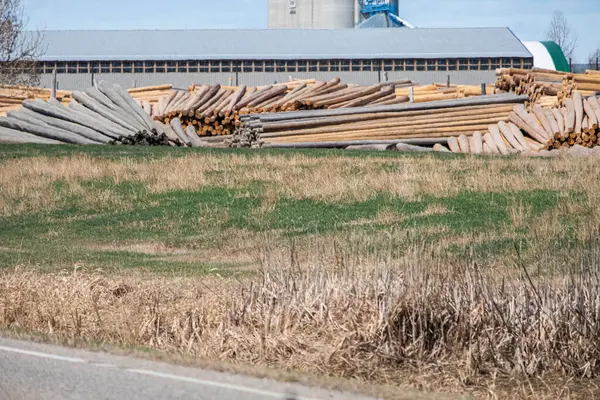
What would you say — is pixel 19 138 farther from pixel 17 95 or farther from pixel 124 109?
pixel 17 95

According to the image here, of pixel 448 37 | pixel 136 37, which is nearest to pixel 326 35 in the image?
pixel 448 37

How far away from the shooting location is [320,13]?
83.8 metres

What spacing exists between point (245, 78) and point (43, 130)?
3677 cm

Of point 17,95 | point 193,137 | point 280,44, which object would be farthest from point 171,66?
point 193,137

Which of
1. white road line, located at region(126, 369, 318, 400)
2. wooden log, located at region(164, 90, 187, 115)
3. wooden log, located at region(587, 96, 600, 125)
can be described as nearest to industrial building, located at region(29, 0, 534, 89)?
wooden log, located at region(164, 90, 187, 115)

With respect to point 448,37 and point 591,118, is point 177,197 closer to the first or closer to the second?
point 591,118

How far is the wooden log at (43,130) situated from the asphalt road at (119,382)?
2430 cm

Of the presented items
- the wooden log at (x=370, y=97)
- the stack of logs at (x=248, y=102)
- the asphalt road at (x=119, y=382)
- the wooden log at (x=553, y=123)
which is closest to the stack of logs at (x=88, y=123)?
the stack of logs at (x=248, y=102)

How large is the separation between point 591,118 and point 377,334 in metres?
21.8

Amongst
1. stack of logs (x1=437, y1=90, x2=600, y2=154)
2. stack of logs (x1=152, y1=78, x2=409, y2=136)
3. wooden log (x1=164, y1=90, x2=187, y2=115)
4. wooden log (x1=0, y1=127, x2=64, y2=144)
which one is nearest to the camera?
stack of logs (x1=437, y1=90, x2=600, y2=154)

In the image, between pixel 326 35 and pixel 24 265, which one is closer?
pixel 24 265

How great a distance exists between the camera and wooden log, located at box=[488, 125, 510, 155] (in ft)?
93.3

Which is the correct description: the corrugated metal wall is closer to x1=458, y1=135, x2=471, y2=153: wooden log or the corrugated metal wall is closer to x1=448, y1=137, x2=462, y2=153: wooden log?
x1=448, y1=137, x2=462, y2=153: wooden log

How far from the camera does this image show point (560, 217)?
1485 cm
